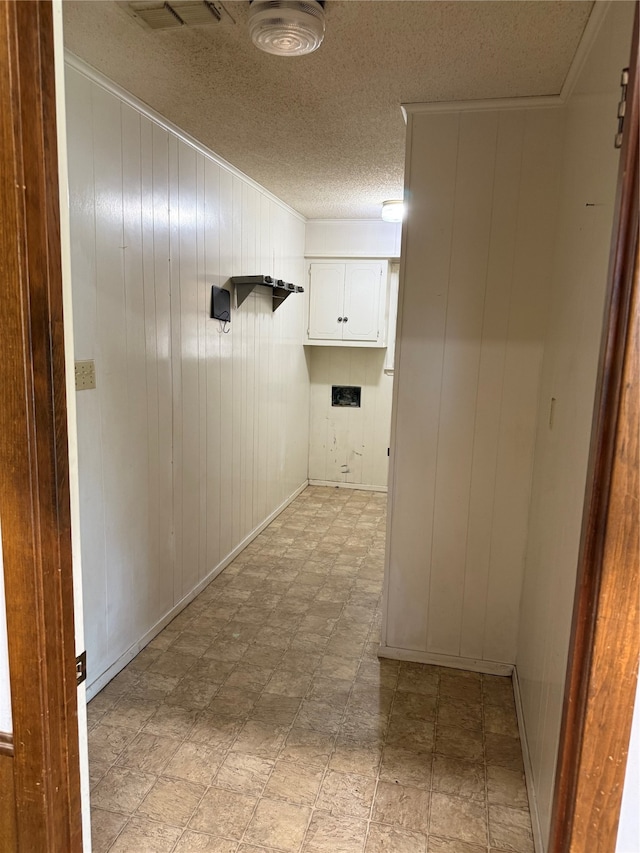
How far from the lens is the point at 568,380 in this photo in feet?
5.59

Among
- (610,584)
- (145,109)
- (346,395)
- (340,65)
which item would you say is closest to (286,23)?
(340,65)

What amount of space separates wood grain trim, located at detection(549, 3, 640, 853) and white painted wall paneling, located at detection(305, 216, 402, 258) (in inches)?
167

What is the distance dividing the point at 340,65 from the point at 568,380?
1.34 m

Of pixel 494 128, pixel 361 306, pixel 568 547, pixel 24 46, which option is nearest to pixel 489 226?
pixel 494 128

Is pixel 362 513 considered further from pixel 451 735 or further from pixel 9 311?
pixel 9 311

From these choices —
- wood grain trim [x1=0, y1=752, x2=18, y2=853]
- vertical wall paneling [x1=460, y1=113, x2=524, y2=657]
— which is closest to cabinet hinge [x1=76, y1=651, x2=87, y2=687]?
wood grain trim [x1=0, y1=752, x2=18, y2=853]

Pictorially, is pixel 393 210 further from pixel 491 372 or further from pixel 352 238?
pixel 491 372

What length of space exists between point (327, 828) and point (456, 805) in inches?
17.1

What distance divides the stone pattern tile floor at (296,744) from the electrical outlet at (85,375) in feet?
Result: 4.21

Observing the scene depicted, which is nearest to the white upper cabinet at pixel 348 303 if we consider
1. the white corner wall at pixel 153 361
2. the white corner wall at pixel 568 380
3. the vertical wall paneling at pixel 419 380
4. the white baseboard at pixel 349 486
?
the white corner wall at pixel 153 361

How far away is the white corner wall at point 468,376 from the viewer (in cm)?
231

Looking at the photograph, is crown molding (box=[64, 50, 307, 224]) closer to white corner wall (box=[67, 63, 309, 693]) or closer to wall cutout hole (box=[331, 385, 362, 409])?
white corner wall (box=[67, 63, 309, 693])

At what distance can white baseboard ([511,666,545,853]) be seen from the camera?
1.66 m

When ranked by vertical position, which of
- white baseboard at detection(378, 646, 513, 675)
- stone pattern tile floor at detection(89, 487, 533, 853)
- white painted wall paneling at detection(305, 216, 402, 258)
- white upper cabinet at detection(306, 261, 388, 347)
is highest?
white painted wall paneling at detection(305, 216, 402, 258)
